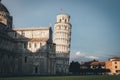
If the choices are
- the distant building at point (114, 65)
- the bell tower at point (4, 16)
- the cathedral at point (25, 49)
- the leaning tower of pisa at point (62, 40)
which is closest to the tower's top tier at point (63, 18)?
the leaning tower of pisa at point (62, 40)

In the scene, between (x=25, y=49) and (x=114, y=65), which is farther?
(x=114, y=65)

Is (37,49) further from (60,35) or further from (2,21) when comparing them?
(60,35)

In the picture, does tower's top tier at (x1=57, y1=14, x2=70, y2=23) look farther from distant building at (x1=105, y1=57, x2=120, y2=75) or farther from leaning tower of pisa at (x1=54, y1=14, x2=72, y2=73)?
distant building at (x1=105, y1=57, x2=120, y2=75)

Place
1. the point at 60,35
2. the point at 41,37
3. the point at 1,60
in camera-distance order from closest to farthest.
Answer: the point at 1,60 → the point at 41,37 → the point at 60,35

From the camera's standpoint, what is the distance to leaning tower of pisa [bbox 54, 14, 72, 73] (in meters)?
98.5

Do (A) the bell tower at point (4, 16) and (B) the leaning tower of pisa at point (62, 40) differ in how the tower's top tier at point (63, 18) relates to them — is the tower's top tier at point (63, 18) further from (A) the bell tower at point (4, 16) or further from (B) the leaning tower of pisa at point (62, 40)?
(A) the bell tower at point (4, 16)

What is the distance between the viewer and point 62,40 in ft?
326

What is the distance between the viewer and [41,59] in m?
65.9

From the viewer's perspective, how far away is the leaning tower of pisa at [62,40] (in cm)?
9852

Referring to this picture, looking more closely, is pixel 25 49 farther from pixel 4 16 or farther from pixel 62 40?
pixel 62 40

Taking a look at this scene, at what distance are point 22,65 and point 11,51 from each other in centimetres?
→ 480

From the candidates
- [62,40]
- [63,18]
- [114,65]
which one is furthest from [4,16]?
[114,65]

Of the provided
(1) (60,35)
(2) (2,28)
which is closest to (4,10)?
(2) (2,28)

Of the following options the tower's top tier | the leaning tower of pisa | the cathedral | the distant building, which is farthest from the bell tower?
the distant building
